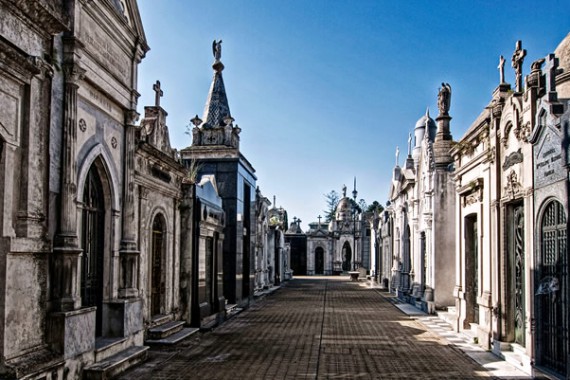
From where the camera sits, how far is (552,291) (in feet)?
25.0

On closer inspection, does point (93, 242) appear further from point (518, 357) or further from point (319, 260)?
point (319, 260)

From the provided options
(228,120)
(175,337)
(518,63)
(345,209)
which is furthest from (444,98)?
(345,209)

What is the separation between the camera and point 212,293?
48.9 ft

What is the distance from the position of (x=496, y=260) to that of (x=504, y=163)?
1.75m

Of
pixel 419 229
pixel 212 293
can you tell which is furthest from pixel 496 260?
pixel 419 229

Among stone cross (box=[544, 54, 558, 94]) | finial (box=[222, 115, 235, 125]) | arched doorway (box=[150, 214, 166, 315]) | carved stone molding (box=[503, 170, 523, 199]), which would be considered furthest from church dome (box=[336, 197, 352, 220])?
stone cross (box=[544, 54, 558, 94])

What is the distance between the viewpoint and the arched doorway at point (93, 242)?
8359 mm

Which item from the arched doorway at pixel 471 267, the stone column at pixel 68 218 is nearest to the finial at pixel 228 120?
the arched doorway at pixel 471 267

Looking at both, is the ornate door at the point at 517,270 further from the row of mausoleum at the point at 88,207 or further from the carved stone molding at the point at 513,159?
the row of mausoleum at the point at 88,207

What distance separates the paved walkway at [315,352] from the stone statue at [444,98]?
6.73m

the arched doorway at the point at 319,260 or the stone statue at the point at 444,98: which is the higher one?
the stone statue at the point at 444,98

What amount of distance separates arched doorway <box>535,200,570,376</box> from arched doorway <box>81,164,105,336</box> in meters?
6.47

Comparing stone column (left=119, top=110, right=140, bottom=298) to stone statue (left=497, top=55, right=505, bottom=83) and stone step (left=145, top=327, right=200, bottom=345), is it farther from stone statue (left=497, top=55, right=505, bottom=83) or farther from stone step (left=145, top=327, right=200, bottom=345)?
stone statue (left=497, top=55, right=505, bottom=83)

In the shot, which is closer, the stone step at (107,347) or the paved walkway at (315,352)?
the stone step at (107,347)
